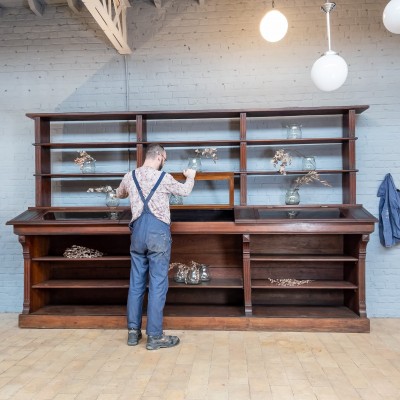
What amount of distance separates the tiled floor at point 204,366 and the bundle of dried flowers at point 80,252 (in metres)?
0.78

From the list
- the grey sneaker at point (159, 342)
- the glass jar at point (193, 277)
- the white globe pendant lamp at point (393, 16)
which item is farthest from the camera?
the glass jar at point (193, 277)

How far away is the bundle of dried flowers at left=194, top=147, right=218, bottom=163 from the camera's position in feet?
15.4

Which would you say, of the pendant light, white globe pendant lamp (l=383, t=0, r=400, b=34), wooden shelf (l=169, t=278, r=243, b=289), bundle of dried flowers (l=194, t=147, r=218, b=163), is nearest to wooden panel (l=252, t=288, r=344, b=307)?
wooden shelf (l=169, t=278, r=243, b=289)

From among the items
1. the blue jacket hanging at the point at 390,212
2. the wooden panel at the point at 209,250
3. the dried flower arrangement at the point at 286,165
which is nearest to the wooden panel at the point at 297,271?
the wooden panel at the point at 209,250

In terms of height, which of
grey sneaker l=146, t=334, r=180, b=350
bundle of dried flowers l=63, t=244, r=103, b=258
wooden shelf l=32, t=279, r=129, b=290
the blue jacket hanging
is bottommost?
grey sneaker l=146, t=334, r=180, b=350

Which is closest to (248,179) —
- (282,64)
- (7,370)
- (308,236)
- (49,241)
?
(308,236)

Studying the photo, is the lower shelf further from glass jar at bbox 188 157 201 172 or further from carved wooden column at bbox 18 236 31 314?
glass jar at bbox 188 157 201 172

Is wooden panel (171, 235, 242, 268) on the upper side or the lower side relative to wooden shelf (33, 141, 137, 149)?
lower

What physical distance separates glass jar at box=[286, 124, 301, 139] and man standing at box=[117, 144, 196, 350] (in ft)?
4.72

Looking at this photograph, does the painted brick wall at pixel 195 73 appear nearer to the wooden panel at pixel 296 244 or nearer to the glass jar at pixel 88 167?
the wooden panel at pixel 296 244

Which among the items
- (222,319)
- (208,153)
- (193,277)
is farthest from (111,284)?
(208,153)

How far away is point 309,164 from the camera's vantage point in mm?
4492

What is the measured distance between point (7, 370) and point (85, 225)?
1.48 meters

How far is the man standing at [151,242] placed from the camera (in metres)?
3.63
